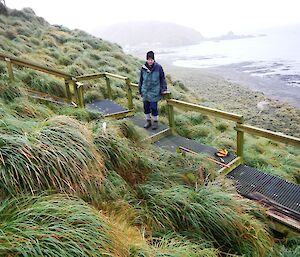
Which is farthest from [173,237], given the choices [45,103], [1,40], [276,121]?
[276,121]

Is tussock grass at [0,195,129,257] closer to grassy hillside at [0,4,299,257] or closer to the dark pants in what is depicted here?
grassy hillside at [0,4,299,257]

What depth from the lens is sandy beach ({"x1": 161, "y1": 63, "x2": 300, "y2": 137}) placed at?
16.5m

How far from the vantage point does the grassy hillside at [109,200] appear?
2654 mm

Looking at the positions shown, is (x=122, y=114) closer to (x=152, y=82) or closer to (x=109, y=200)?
(x=152, y=82)

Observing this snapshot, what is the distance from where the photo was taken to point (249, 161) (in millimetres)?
8164

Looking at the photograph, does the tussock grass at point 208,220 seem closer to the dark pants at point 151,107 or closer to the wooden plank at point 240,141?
the wooden plank at point 240,141

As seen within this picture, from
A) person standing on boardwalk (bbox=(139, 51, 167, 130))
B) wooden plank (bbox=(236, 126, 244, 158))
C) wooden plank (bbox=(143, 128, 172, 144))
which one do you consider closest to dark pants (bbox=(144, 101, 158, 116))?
person standing on boardwalk (bbox=(139, 51, 167, 130))

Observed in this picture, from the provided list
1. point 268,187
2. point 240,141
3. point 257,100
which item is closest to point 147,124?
point 240,141

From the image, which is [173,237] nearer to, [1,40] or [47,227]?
[47,227]

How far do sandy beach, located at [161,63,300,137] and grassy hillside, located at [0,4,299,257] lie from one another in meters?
11.6

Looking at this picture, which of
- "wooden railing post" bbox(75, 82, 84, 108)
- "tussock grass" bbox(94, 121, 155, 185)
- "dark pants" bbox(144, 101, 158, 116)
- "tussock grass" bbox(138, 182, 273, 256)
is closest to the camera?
"tussock grass" bbox(138, 182, 273, 256)

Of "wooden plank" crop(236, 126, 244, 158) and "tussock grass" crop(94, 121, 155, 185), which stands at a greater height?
"tussock grass" crop(94, 121, 155, 185)

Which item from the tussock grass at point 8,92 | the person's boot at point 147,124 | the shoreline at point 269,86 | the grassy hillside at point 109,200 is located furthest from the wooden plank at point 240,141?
the shoreline at point 269,86

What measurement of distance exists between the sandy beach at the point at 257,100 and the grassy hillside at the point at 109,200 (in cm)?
1157
